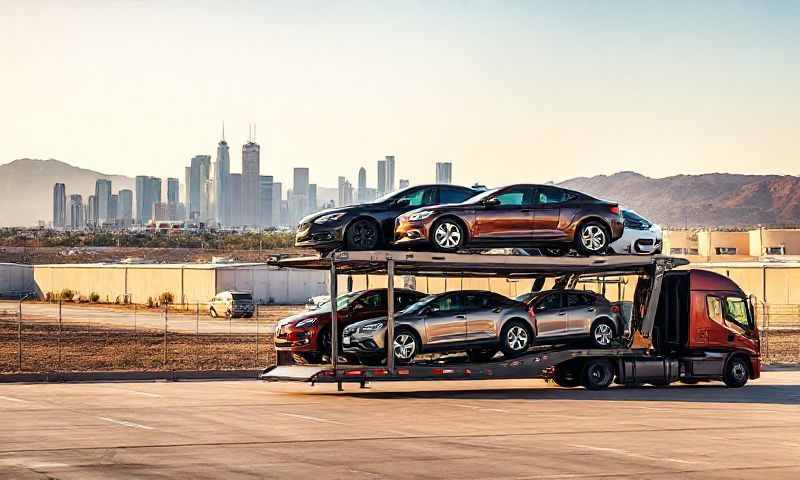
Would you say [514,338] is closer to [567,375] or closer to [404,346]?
[404,346]

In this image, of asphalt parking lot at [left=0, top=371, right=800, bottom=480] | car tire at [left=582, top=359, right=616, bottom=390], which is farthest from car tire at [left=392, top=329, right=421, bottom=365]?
car tire at [left=582, top=359, right=616, bottom=390]

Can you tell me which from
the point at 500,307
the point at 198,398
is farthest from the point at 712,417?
the point at 198,398

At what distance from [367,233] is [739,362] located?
32.5ft

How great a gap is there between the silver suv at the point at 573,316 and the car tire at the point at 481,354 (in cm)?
120

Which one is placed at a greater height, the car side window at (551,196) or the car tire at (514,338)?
the car side window at (551,196)

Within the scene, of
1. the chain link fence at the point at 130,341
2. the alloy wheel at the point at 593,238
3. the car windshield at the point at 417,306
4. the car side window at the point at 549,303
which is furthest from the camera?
the chain link fence at the point at 130,341

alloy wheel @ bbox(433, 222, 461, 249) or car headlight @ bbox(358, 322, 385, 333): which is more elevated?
alloy wheel @ bbox(433, 222, 461, 249)

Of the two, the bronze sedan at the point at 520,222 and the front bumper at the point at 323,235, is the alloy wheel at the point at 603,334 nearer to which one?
the bronze sedan at the point at 520,222

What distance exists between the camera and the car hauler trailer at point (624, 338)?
25078 mm

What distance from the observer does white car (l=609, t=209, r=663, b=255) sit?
27.8m

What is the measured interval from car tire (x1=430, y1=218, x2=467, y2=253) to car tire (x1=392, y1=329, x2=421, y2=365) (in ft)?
6.02

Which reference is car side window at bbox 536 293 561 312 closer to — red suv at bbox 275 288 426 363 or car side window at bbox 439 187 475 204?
red suv at bbox 275 288 426 363

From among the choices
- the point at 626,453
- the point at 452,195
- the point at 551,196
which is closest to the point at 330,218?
the point at 452,195

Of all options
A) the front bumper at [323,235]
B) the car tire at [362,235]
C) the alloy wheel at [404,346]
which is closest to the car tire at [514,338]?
the alloy wheel at [404,346]
